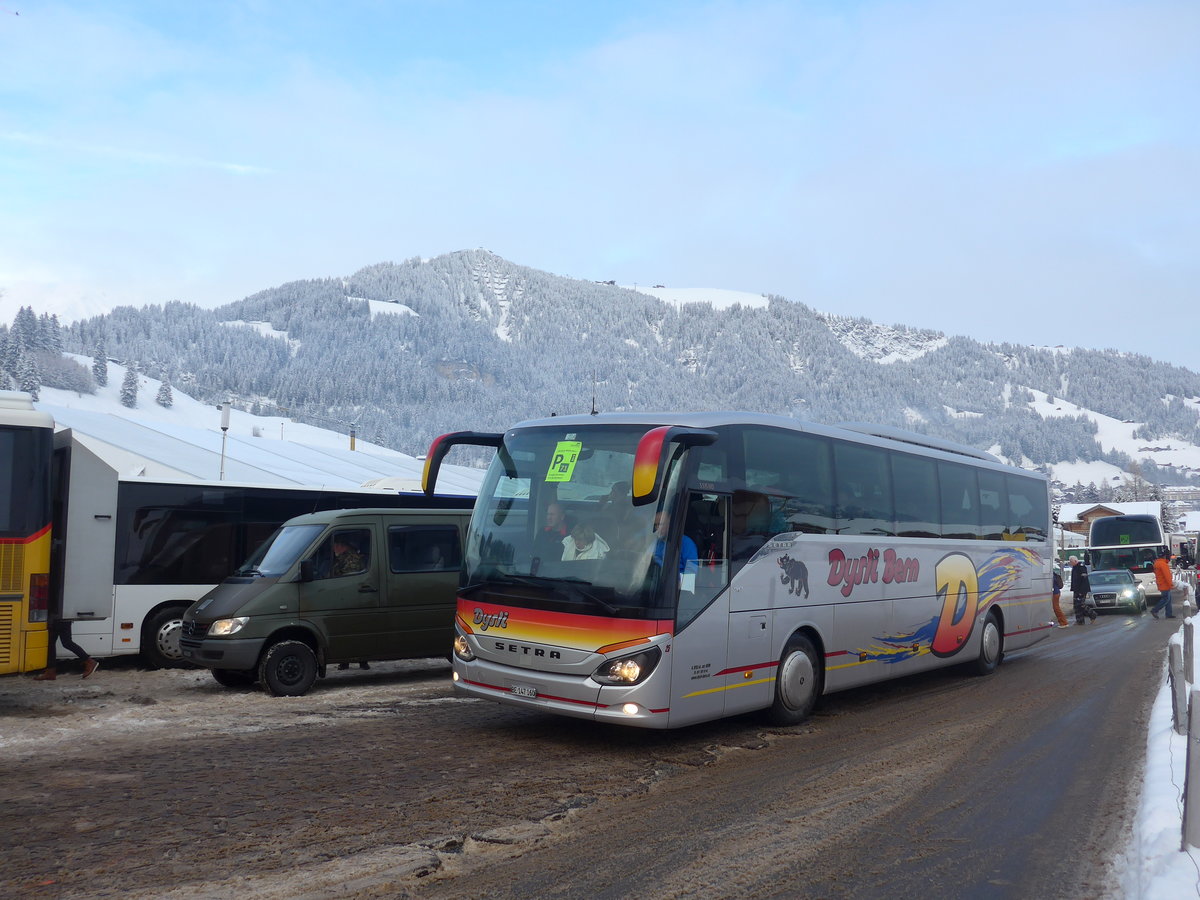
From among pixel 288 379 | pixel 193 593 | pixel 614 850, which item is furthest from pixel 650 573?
pixel 288 379

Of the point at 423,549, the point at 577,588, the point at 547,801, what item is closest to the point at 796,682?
the point at 577,588

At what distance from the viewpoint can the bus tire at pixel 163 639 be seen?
1303cm

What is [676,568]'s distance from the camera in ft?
25.8

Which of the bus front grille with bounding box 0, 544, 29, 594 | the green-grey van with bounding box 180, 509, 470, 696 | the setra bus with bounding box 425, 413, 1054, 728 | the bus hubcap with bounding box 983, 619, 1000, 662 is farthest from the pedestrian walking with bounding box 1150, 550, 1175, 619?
the bus front grille with bounding box 0, 544, 29, 594

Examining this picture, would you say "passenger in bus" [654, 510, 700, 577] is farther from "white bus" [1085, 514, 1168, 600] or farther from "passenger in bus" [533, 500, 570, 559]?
"white bus" [1085, 514, 1168, 600]

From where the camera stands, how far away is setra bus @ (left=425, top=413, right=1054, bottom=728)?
775cm

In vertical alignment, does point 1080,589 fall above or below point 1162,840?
above

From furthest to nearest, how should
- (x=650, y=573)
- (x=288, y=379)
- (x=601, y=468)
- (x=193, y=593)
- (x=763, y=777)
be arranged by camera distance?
1. (x=288, y=379)
2. (x=193, y=593)
3. (x=601, y=468)
4. (x=650, y=573)
5. (x=763, y=777)

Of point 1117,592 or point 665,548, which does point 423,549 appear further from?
point 1117,592

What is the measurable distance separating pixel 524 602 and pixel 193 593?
7.31 meters

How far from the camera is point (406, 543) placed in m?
12.4

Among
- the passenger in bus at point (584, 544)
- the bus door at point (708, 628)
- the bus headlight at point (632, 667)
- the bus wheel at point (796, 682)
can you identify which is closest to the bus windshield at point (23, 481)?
the passenger in bus at point (584, 544)

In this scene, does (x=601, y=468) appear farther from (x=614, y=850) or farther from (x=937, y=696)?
(x=937, y=696)

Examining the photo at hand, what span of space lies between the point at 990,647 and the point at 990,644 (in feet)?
0.15
